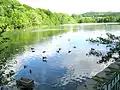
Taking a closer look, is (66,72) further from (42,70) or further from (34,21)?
(34,21)

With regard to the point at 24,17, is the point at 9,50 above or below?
below

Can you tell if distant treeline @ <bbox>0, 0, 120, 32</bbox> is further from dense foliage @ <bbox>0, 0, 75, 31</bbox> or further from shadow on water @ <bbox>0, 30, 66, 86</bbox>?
shadow on water @ <bbox>0, 30, 66, 86</bbox>

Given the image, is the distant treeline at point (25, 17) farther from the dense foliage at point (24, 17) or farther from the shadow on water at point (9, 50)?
the shadow on water at point (9, 50)

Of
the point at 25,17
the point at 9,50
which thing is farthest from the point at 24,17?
the point at 9,50

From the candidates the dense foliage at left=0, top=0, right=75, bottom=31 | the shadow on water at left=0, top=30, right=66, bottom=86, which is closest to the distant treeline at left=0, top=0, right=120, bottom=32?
the dense foliage at left=0, top=0, right=75, bottom=31

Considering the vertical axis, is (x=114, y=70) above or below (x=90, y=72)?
above

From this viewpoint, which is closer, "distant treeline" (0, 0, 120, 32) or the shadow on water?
the shadow on water

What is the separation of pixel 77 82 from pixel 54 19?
134 meters

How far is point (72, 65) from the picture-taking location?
37438 millimetres

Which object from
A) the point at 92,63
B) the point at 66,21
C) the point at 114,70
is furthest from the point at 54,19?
the point at 114,70

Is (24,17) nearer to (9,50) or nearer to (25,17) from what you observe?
(25,17)

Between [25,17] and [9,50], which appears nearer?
[9,50]

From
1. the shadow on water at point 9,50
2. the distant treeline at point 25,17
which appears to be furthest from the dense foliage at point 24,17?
the shadow on water at point 9,50

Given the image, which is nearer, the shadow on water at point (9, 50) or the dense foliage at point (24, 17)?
the shadow on water at point (9, 50)
